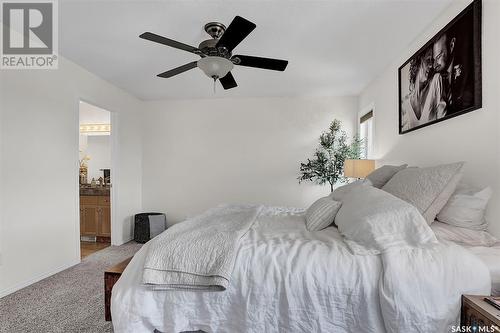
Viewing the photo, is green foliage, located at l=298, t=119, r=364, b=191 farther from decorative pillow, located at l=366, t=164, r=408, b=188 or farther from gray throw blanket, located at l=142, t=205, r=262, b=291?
gray throw blanket, located at l=142, t=205, r=262, b=291

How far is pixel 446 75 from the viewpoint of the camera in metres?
2.01

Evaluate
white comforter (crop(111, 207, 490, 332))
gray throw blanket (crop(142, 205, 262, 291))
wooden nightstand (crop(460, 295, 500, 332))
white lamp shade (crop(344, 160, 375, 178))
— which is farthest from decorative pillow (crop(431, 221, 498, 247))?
white lamp shade (crop(344, 160, 375, 178))

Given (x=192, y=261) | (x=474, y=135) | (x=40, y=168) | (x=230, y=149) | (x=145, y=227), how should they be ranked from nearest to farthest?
(x=192, y=261) → (x=474, y=135) → (x=40, y=168) → (x=145, y=227) → (x=230, y=149)

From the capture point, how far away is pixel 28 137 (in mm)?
2646

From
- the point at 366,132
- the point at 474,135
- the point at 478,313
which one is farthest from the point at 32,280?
the point at 366,132

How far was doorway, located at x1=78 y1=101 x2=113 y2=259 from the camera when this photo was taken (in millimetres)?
4309

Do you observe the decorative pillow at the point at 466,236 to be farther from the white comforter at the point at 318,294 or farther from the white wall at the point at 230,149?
the white wall at the point at 230,149

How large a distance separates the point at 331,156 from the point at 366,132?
2.32 ft

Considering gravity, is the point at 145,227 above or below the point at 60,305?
above

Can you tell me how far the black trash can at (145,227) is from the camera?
13.9 feet

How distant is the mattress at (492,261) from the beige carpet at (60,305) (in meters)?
2.35

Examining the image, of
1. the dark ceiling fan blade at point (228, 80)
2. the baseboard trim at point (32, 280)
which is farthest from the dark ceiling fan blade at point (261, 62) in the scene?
the baseboard trim at point (32, 280)
